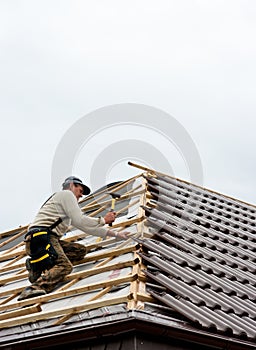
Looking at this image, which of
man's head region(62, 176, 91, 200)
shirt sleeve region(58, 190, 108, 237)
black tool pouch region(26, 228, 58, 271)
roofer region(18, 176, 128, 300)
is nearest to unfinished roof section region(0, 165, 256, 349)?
roofer region(18, 176, 128, 300)

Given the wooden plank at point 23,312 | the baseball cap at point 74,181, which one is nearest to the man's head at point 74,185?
the baseball cap at point 74,181

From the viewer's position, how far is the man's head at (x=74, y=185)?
7.67 metres

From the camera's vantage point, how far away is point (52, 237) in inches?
288

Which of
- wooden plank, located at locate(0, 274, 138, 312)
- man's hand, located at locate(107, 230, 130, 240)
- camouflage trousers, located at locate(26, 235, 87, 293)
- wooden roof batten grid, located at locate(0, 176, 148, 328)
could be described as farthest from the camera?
man's hand, located at locate(107, 230, 130, 240)

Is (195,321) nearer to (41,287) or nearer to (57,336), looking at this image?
(57,336)

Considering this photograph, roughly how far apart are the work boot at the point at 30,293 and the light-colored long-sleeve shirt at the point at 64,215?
→ 728mm

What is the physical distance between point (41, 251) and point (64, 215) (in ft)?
1.64

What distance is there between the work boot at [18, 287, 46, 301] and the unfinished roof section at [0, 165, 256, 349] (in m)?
0.10

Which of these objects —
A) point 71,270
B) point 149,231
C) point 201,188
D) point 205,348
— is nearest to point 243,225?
point 201,188

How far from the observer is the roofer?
23.2 feet

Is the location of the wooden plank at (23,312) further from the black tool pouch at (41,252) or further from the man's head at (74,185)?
the man's head at (74,185)

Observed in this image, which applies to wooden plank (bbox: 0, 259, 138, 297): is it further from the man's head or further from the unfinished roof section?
the man's head

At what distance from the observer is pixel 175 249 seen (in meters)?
7.66

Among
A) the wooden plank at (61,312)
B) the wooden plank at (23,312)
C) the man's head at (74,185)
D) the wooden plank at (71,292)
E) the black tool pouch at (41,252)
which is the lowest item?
the wooden plank at (61,312)
